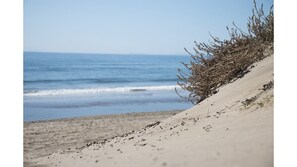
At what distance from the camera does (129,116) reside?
11.5 meters

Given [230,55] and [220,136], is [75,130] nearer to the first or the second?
[230,55]

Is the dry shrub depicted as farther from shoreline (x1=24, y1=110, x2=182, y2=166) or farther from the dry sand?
shoreline (x1=24, y1=110, x2=182, y2=166)

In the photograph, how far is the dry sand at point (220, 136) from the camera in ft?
6.62

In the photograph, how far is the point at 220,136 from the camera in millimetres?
2361

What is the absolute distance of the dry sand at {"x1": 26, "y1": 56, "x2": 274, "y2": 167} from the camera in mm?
2018

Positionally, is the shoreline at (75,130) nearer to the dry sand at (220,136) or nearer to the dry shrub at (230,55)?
the dry shrub at (230,55)

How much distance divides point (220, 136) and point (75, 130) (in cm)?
755

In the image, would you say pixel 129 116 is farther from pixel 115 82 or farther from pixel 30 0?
pixel 115 82

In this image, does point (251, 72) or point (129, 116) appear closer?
point (251, 72)

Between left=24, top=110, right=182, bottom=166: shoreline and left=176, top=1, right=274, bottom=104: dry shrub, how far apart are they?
13.0 ft

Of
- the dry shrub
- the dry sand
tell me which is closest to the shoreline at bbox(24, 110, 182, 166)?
the dry shrub
